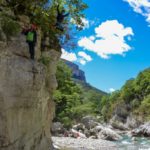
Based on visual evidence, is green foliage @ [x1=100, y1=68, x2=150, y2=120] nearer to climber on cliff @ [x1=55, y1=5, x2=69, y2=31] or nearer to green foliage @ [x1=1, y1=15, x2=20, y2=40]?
climber on cliff @ [x1=55, y1=5, x2=69, y2=31]

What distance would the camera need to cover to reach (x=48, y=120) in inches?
1254

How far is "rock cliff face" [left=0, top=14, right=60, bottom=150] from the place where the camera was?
72.3ft

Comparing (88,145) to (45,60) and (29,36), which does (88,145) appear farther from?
(29,36)

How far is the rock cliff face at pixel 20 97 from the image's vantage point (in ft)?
72.3

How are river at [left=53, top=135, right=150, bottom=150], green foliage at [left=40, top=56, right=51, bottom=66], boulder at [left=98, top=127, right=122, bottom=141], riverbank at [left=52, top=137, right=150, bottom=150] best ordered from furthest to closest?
boulder at [left=98, top=127, right=122, bottom=141] < river at [left=53, top=135, right=150, bottom=150] < riverbank at [left=52, top=137, right=150, bottom=150] < green foliage at [left=40, top=56, right=51, bottom=66]

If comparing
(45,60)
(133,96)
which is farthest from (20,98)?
(133,96)

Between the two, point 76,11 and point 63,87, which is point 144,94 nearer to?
point 63,87

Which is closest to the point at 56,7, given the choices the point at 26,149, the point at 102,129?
the point at 26,149

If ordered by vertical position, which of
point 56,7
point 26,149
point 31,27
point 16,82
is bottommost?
point 26,149

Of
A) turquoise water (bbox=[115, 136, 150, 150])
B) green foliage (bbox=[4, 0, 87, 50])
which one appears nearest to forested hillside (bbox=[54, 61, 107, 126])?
turquoise water (bbox=[115, 136, 150, 150])

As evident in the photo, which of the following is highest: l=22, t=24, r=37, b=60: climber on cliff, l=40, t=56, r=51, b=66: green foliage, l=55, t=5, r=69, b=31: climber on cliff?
l=55, t=5, r=69, b=31: climber on cliff

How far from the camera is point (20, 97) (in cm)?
2330

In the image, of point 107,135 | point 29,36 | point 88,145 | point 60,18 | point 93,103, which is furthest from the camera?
point 93,103

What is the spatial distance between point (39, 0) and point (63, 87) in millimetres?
49541
